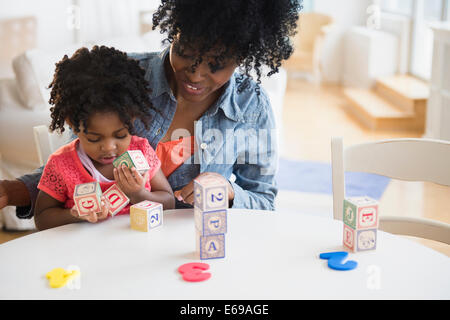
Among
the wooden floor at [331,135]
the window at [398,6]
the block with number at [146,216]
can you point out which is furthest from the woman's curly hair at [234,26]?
the window at [398,6]

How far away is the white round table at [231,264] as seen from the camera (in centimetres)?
96

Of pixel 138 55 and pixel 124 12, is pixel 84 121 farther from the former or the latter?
pixel 124 12

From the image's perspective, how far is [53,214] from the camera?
4.30ft

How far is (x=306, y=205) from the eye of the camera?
3.40 meters

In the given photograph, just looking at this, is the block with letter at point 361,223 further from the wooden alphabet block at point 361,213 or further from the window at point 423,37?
the window at point 423,37

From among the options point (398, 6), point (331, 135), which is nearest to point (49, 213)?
Answer: point (331, 135)

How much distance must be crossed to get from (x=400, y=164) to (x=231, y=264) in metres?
0.66

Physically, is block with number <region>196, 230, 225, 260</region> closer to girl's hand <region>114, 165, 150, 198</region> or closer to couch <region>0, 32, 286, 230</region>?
girl's hand <region>114, 165, 150, 198</region>

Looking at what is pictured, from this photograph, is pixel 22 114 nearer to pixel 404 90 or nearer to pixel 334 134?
pixel 334 134

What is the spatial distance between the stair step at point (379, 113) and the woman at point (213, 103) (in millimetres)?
3803
